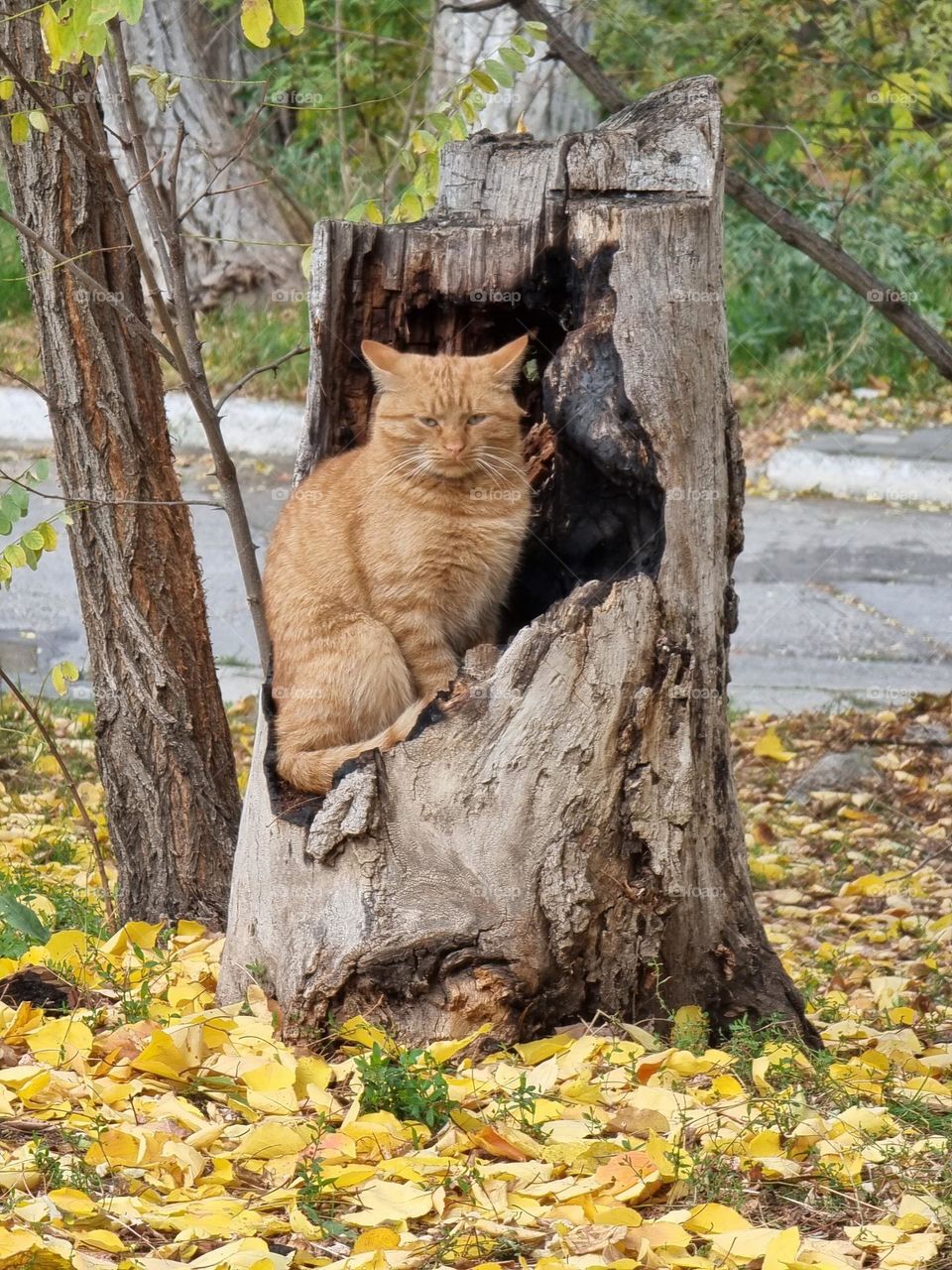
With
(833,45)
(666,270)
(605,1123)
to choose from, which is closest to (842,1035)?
(605,1123)

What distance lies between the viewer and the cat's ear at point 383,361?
142 inches

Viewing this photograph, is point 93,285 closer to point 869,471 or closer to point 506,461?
point 506,461

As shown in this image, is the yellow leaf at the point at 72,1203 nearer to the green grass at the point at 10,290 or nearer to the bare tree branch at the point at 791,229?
the bare tree branch at the point at 791,229

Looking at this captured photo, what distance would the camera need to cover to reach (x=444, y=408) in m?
3.73

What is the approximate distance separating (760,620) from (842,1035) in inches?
199

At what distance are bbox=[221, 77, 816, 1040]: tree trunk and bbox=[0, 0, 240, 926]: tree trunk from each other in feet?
2.61

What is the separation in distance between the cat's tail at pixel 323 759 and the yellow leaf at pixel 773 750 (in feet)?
10.6

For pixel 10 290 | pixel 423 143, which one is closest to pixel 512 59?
pixel 423 143

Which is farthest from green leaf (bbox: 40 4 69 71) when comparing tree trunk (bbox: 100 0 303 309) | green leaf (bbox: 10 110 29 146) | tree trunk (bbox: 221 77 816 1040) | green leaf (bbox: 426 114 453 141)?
tree trunk (bbox: 100 0 303 309)

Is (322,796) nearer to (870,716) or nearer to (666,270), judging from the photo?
(666,270)

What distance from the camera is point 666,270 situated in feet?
10.6

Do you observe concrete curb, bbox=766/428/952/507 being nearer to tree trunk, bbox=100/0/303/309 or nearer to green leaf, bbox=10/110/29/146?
tree trunk, bbox=100/0/303/309

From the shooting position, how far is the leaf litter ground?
2461 mm

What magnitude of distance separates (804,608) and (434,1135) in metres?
6.18
